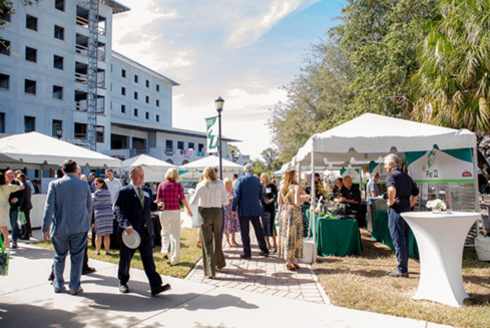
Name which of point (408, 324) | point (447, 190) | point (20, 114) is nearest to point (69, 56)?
point (20, 114)

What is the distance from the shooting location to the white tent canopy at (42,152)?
1010cm

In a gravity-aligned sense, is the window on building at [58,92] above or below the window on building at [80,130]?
above

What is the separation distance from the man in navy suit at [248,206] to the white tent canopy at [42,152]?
6793 millimetres

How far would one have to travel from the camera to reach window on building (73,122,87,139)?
31.7 m

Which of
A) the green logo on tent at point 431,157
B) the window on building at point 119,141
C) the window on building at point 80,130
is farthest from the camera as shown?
the window on building at point 119,141

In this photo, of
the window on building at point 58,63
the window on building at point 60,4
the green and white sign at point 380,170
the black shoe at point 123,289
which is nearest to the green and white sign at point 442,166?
the green and white sign at point 380,170

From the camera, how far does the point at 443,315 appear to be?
3.81m

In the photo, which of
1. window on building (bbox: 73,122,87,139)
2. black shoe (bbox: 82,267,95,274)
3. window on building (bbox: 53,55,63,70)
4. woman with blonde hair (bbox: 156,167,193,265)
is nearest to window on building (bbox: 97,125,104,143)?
window on building (bbox: 73,122,87,139)

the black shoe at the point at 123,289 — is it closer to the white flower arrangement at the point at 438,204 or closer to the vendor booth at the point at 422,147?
the vendor booth at the point at 422,147

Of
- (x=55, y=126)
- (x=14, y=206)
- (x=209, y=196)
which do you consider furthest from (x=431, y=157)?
(x=55, y=126)

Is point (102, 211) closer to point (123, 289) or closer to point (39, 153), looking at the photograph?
point (123, 289)

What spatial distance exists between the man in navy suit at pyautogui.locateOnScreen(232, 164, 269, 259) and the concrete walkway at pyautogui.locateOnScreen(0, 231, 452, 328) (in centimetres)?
135

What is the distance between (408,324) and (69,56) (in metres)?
34.1

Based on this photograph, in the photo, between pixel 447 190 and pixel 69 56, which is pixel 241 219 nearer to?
pixel 447 190
